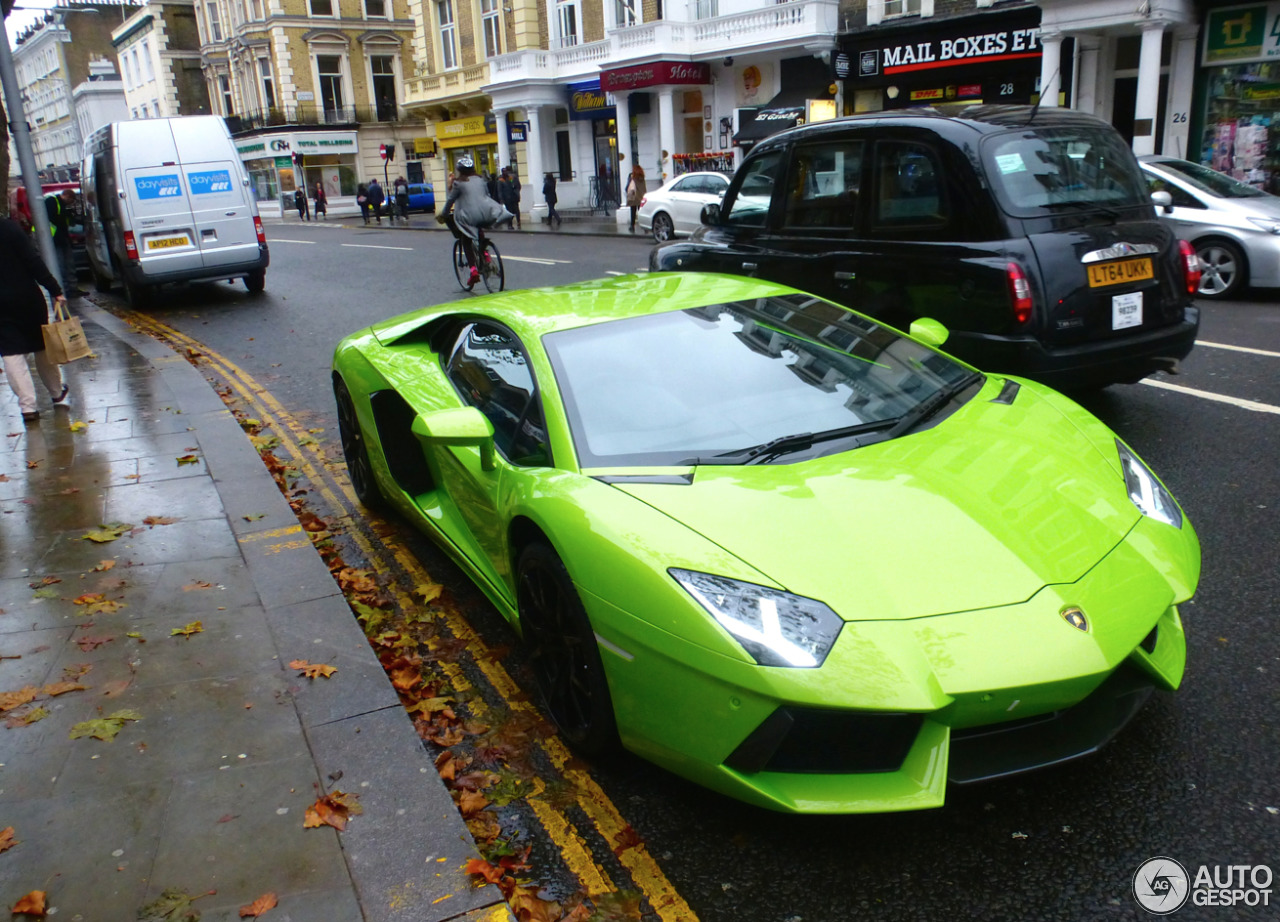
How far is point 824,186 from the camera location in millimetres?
6570

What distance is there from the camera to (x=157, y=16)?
71.5 m

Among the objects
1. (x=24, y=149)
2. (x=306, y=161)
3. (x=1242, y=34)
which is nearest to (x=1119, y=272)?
(x=24, y=149)

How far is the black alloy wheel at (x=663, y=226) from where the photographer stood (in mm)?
21516

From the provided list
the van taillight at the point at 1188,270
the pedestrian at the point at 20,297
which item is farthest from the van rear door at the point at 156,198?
the van taillight at the point at 1188,270

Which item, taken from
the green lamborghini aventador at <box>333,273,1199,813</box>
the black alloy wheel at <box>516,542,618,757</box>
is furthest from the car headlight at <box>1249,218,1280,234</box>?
the black alloy wheel at <box>516,542,618,757</box>

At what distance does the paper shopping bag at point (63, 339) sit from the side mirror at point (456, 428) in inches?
211

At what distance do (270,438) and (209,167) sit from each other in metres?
8.44

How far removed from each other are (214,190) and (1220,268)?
1283 centimetres

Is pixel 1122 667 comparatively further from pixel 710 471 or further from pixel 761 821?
pixel 710 471

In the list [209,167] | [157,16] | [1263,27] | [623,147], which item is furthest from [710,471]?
[157,16]

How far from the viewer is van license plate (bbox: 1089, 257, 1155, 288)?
554cm

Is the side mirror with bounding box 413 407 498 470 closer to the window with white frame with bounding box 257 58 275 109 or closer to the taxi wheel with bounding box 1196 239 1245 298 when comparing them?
the taxi wheel with bounding box 1196 239 1245 298

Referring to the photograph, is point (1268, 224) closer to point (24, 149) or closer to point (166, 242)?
point (166, 242)
